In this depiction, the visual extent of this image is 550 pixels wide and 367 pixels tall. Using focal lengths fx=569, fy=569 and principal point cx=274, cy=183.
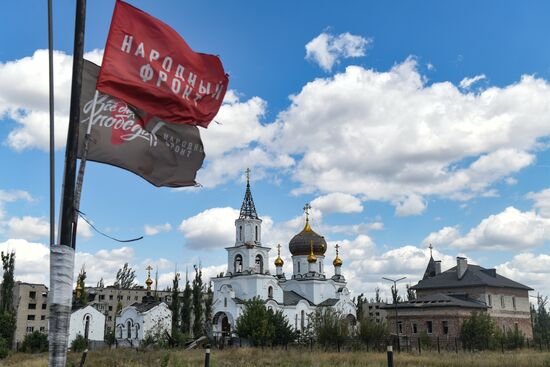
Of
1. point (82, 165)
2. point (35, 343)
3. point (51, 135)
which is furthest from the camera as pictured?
point (35, 343)

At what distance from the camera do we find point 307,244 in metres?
66.8

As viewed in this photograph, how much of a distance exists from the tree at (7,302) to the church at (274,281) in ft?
61.8

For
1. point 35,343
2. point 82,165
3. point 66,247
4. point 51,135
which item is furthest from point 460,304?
point 51,135

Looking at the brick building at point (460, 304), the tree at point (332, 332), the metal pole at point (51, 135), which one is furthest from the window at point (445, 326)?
the metal pole at point (51, 135)

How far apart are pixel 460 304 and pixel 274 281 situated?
63.5ft

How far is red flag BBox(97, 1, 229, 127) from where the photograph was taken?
8.57 m

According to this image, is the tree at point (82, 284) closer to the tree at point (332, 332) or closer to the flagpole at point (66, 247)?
the tree at point (332, 332)

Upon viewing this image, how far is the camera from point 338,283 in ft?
226

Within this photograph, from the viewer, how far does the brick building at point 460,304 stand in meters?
51.5

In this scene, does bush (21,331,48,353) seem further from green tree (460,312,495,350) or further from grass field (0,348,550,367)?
green tree (460,312,495,350)

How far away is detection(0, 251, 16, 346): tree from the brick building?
3454cm

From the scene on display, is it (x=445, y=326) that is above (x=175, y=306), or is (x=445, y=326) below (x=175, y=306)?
below

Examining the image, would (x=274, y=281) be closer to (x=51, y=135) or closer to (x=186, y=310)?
(x=186, y=310)

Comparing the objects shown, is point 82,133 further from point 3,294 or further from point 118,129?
point 3,294
